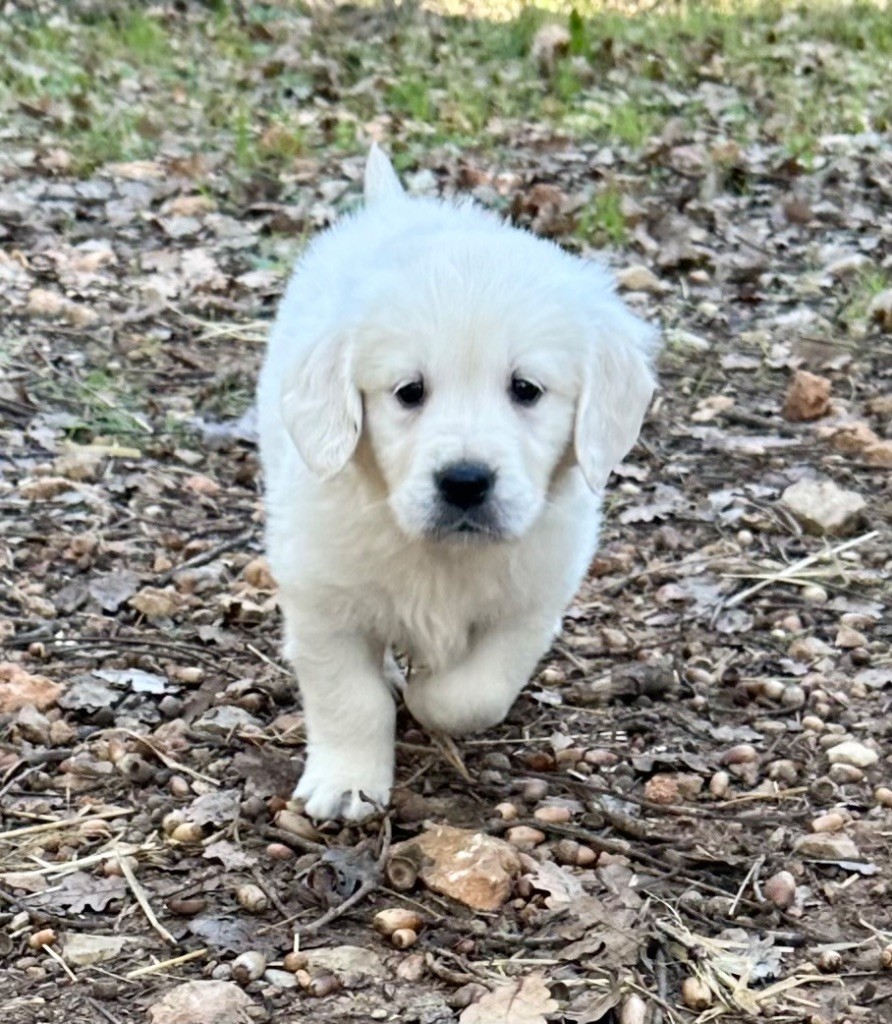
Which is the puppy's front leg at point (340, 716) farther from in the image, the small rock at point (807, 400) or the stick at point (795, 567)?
the small rock at point (807, 400)

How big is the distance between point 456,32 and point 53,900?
9153 millimetres

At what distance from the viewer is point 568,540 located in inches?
130

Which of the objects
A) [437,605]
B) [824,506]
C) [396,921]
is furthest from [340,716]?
[824,506]

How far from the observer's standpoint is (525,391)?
2.98 meters

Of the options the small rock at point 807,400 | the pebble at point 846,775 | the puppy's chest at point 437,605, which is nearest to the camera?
the puppy's chest at point 437,605

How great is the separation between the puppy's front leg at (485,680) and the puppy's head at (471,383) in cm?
34

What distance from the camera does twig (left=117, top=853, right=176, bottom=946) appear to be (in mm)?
→ 2742

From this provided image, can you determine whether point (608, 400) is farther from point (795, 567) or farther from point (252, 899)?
point (795, 567)

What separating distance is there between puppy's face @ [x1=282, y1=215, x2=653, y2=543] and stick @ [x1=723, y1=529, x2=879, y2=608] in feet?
3.99

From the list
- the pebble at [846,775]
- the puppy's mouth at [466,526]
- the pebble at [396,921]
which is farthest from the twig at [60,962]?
the pebble at [846,775]

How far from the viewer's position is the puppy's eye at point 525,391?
2.96 m

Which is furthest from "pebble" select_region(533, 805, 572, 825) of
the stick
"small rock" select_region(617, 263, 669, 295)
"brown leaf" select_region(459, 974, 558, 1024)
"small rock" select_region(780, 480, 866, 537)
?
"small rock" select_region(617, 263, 669, 295)

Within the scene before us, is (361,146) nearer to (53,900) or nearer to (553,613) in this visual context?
(553,613)

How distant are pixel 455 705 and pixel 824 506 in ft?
6.12
